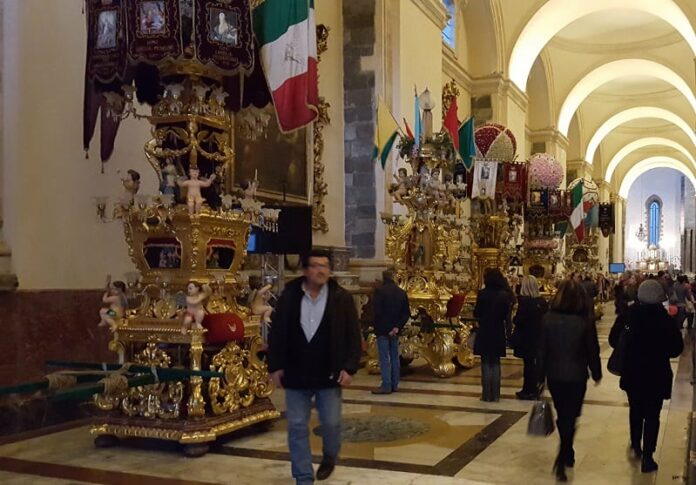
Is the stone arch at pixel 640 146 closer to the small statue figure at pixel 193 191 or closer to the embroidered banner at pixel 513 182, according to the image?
the embroidered banner at pixel 513 182

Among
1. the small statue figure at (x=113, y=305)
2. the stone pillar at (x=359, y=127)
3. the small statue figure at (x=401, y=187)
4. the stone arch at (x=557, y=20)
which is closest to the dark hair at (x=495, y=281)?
the small statue figure at (x=401, y=187)

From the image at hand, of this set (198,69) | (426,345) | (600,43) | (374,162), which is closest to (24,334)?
(198,69)

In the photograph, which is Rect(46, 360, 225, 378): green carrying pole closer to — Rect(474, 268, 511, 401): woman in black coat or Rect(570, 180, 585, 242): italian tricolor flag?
Rect(474, 268, 511, 401): woman in black coat

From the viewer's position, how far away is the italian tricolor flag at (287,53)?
6.72 m

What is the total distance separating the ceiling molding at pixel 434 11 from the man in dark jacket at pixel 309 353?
1073 cm

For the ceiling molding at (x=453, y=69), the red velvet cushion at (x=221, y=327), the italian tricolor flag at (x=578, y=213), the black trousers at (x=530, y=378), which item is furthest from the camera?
the italian tricolor flag at (x=578, y=213)

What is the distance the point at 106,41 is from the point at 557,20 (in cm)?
1895

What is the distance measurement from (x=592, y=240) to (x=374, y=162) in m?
14.6

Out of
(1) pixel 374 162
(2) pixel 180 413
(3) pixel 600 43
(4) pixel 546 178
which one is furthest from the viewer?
(3) pixel 600 43

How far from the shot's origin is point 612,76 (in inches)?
1159

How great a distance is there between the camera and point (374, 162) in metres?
13.4

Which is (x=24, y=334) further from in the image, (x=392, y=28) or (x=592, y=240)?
(x=592, y=240)

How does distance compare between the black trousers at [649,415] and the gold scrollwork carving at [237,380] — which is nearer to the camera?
the black trousers at [649,415]

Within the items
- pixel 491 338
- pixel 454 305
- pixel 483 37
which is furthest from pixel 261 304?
pixel 483 37
